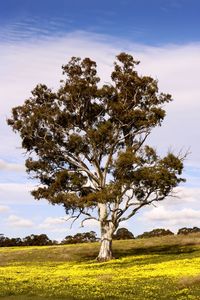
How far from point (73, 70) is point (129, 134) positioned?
9991 mm

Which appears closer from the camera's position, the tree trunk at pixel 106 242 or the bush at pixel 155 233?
the tree trunk at pixel 106 242

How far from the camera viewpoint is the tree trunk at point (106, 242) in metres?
60.0

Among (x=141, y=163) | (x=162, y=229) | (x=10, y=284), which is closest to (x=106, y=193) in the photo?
(x=141, y=163)

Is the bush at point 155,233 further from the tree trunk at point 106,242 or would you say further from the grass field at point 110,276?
the tree trunk at point 106,242

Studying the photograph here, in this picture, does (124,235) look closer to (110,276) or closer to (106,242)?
(106,242)

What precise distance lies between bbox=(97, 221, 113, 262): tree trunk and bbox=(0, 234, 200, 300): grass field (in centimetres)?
289

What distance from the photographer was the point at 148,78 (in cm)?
6494

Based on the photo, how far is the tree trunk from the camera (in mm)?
60000

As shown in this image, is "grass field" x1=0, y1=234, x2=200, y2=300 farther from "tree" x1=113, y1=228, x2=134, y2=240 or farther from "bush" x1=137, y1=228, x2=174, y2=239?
"tree" x1=113, y1=228, x2=134, y2=240

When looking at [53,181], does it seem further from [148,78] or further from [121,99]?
[148,78]

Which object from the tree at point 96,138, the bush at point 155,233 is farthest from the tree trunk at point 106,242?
the bush at point 155,233

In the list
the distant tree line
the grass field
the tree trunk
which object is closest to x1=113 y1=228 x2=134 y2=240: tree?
the distant tree line

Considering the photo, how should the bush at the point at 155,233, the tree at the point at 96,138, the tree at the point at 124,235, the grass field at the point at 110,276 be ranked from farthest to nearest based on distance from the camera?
the tree at the point at 124,235 → the bush at the point at 155,233 → the tree at the point at 96,138 → the grass field at the point at 110,276

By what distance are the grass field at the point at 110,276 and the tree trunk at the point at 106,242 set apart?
289cm
